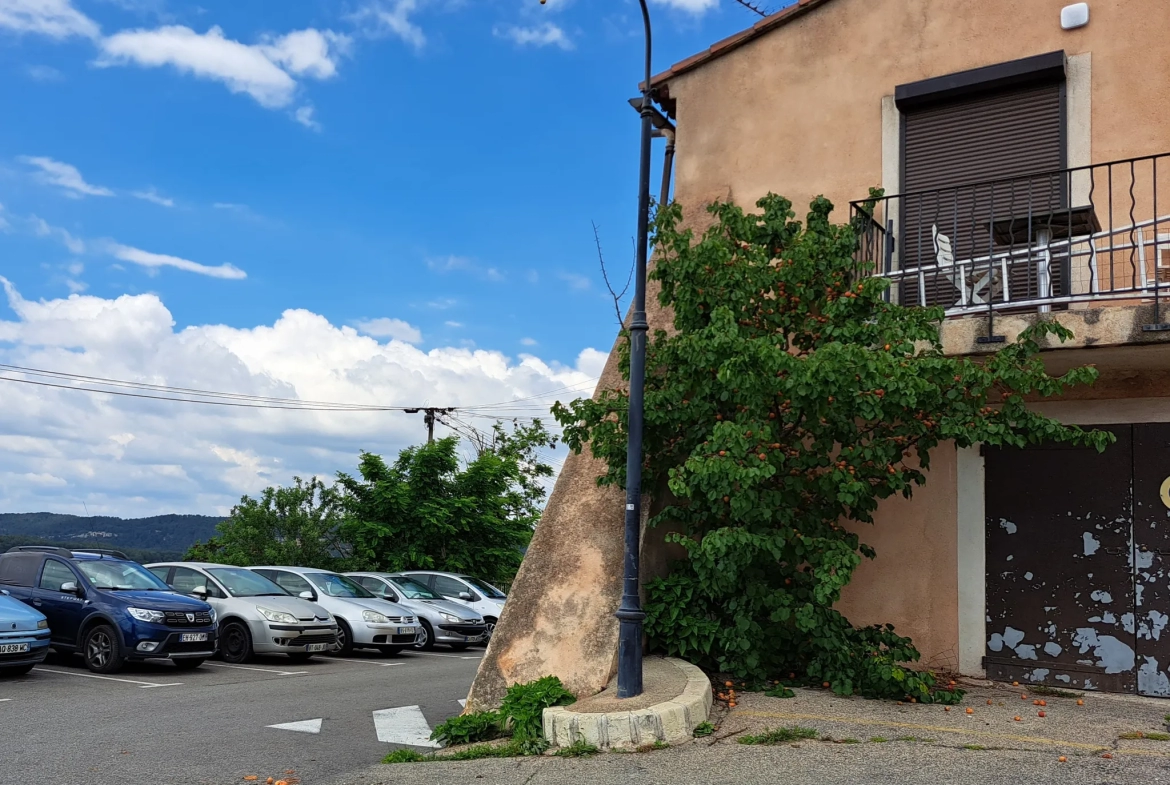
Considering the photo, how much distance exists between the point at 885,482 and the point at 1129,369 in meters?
2.49

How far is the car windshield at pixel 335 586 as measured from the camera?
59.5ft

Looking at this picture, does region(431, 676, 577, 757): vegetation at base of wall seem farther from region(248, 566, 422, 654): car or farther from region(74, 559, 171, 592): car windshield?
region(248, 566, 422, 654): car

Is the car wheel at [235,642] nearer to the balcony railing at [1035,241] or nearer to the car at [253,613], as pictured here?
the car at [253,613]

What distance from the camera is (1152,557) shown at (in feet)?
29.4

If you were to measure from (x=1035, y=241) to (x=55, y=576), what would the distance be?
13.3 metres

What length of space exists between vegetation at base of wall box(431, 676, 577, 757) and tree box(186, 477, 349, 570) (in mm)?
20860

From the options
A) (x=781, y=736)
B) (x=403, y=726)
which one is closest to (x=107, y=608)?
(x=403, y=726)

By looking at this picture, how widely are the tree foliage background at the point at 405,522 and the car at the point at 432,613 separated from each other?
5928 millimetres

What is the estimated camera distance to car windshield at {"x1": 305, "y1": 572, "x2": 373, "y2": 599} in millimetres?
18141

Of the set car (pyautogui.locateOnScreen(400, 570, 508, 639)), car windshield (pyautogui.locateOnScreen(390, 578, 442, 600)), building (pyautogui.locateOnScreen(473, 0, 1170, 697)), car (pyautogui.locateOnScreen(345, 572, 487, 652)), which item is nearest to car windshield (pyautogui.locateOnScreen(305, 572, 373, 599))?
car (pyautogui.locateOnScreen(345, 572, 487, 652))

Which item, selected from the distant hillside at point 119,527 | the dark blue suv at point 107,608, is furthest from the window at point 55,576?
the distant hillside at point 119,527

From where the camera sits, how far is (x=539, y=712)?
8.16 meters

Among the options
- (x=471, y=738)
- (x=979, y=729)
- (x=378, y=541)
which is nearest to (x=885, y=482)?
(x=979, y=729)

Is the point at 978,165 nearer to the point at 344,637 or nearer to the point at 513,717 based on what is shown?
the point at 513,717
